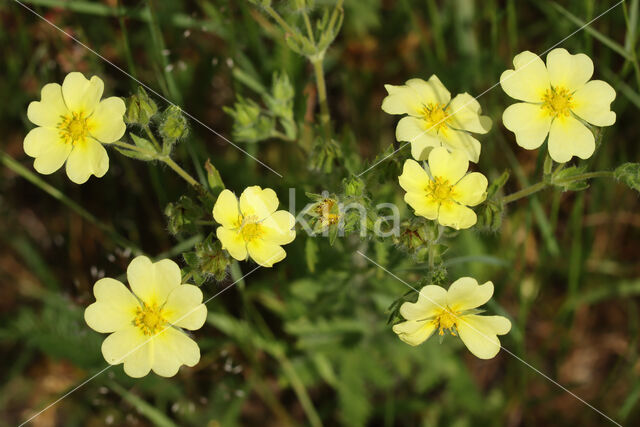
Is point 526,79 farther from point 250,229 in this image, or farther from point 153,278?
point 153,278

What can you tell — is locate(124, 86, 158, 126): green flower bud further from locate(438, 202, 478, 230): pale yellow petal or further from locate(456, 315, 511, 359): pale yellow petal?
locate(456, 315, 511, 359): pale yellow petal

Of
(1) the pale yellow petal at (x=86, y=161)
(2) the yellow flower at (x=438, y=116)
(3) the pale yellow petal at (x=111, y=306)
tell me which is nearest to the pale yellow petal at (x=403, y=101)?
(2) the yellow flower at (x=438, y=116)

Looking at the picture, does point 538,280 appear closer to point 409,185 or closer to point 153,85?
point 409,185

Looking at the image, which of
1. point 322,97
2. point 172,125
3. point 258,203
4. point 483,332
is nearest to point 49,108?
point 172,125

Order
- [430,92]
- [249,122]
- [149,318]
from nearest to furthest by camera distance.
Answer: [149,318] → [430,92] → [249,122]

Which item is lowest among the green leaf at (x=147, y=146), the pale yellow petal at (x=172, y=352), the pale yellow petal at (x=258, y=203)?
the pale yellow petal at (x=172, y=352)

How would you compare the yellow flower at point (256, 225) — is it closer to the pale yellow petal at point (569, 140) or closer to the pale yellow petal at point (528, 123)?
the pale yellow petal at point (528, 123)
